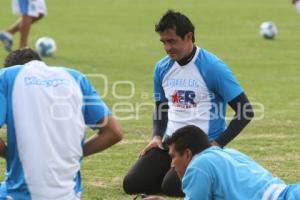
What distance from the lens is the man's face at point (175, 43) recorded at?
7.70 meters

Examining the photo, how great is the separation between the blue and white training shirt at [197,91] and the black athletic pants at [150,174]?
264 millimetres

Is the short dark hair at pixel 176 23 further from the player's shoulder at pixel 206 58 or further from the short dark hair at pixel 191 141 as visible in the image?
the short dark hair at pixel 191 141

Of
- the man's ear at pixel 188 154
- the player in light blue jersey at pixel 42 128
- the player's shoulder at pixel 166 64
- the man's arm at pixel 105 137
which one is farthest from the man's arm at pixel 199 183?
the player's shoulder at pixel 166 64

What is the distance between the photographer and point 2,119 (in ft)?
17.5

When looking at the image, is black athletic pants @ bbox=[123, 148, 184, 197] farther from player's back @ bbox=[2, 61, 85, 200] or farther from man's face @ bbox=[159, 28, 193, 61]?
player's back @ bbox=[2, 61, 85, 200]

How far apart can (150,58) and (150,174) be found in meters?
9.18

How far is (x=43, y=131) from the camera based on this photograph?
5.31 m

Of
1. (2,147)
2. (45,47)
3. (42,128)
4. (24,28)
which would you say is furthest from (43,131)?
(45,47)

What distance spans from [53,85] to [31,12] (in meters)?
12.0

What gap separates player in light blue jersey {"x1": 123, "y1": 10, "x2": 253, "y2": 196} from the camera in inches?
303

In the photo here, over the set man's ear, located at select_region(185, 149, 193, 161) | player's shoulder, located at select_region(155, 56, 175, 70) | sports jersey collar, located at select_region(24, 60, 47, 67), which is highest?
sports jersey collar, located at select_region(24, 60, 47, 67)

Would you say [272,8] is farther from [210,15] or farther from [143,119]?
[143,119]

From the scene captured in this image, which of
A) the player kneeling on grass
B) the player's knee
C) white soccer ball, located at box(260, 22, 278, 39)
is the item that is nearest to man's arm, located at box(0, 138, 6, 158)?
the player kneeling on grass

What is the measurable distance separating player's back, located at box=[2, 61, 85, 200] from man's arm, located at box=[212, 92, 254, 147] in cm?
237
